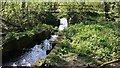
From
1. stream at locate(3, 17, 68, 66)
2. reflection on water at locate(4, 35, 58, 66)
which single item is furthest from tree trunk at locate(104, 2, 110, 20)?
reflection on water at locate(4, 35, 58, 66)

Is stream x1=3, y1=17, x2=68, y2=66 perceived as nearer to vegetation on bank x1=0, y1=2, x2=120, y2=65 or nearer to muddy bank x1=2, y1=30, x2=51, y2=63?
muddy bank x1=2, y1=30, x2=51, y2=63

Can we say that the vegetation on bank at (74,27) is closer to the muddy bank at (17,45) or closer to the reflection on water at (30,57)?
the muddy bank at (17,45)

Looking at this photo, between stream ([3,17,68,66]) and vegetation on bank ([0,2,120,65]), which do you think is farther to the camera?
stream ([3,17,68,66])

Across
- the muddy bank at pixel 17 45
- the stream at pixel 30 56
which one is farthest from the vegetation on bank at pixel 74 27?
the stream at pixel 30 56

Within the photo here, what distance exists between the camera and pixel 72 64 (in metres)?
5.00

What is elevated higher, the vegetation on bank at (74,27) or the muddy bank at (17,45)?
the vegetation on bank at (74,27)

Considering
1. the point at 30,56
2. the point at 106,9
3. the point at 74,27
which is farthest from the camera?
the point at 106,9

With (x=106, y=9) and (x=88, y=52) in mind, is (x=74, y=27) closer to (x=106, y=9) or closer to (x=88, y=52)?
(x=88, y=52)

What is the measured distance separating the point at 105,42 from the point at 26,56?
2.94 m

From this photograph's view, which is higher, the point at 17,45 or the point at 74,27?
the point at 74,27

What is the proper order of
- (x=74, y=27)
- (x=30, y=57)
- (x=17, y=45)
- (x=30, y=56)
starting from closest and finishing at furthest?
(x=30, y=57), (x=30, y=56), (x=17, y=45), (x=74, y=27)

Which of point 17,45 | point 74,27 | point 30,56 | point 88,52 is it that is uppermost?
point 88,52

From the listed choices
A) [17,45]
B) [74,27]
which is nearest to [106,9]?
[74,27]

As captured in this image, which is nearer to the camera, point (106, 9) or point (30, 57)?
point (30, 57)
